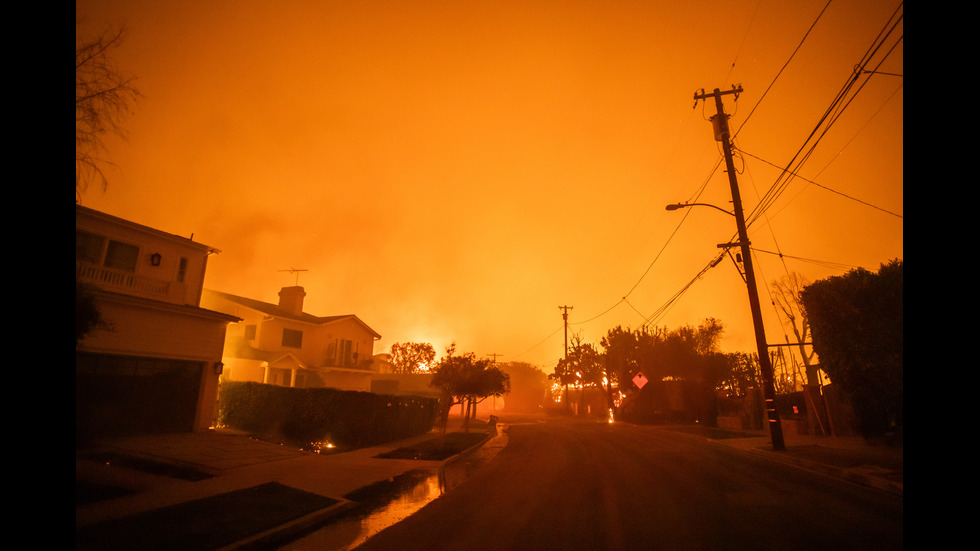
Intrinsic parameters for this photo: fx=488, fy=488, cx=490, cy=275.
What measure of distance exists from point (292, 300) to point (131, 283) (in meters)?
17.8

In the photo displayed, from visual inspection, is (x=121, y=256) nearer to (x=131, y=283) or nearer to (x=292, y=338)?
(x=131, y=283)

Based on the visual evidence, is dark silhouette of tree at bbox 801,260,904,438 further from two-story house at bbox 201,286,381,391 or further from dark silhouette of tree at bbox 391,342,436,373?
dark silhouette of tree at bbox 391,342,436,373

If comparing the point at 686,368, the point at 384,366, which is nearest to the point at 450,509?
the point at 686,368

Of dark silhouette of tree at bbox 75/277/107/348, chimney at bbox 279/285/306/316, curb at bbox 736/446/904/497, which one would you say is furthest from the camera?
chimney at bbox 279/285/306/316

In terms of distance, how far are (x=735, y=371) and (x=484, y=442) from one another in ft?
112

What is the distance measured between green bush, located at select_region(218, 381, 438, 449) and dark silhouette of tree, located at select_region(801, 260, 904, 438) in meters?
19.1

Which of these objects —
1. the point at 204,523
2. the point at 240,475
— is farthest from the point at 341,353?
the point at 204,523

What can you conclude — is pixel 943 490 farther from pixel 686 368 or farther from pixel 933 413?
pixel 686 368

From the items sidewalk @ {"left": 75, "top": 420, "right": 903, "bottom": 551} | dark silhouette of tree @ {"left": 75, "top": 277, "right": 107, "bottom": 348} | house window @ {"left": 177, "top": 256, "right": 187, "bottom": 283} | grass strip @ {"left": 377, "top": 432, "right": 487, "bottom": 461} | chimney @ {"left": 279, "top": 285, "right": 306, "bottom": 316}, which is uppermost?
chimney @ {"left": 279, "top": 285, "right": 306, "bottom": 316}

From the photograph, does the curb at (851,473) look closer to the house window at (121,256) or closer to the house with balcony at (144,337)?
the house with balcony at (144,337)

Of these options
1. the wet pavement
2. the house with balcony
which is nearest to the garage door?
the house with balcony

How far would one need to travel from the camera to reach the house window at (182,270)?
821 inches

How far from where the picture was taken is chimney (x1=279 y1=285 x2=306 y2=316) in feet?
120

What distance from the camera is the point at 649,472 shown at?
495 inches
